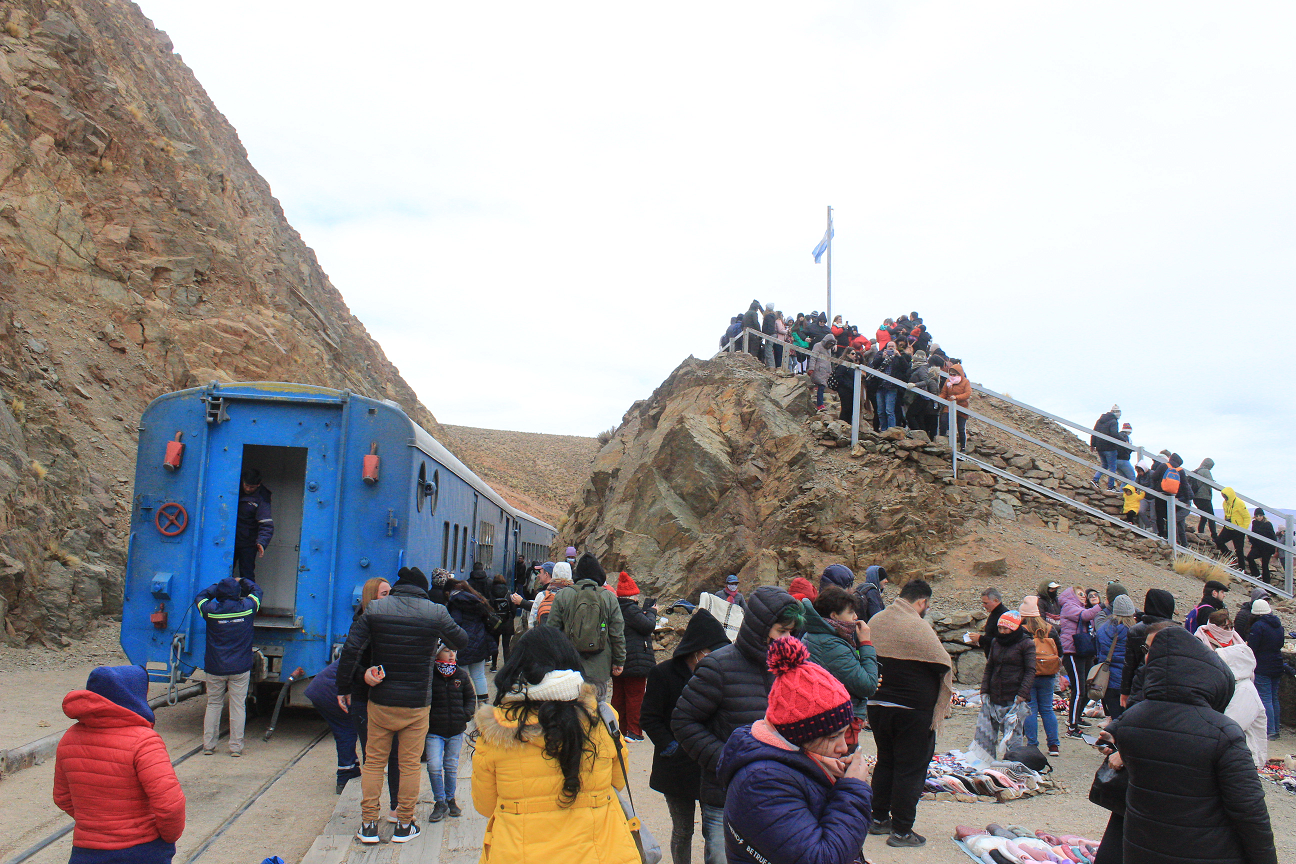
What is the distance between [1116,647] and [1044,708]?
947mm

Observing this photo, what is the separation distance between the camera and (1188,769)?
326 cm

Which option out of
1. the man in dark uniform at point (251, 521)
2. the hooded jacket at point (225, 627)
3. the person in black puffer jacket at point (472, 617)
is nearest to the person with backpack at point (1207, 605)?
the person in black puffer jacket at point (472, 617)

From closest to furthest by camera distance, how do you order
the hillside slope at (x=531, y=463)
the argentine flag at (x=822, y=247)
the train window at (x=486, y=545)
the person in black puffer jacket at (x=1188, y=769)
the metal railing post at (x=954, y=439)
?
the person in black puffer jacket at (x=1188, y=769)
the metal railing post at (x=954, y=439)
the train window at (x=486, y=545)
the argentine flag at (x=822, y=247)
the hillside slope at (x=531, y=463)

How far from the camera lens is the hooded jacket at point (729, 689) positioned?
3.71m

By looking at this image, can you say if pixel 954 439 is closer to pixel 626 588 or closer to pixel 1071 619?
pixel 1071 619

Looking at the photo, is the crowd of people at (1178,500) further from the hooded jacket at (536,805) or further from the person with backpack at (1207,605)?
the hooded jacket at (536,805)

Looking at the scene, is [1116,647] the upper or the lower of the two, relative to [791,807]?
lower

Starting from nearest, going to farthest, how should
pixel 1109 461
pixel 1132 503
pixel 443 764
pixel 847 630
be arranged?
pixel 847 630
pixel 443 764
pixel 1132 503
pixel 1109 461

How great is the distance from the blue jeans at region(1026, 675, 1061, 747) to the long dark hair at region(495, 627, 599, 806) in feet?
20.2

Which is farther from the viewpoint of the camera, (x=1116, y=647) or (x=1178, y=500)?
(x=1178, y=500)

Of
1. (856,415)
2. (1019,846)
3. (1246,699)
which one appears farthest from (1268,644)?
(856,415)

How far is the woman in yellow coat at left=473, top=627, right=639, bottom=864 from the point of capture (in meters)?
2.90

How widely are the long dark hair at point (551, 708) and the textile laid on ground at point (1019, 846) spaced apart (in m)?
3.52

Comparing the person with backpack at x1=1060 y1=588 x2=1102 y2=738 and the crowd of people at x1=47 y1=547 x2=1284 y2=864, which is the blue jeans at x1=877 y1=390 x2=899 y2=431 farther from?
the crowd of people at x1=47 y1=547 x2=1284 y2=864
